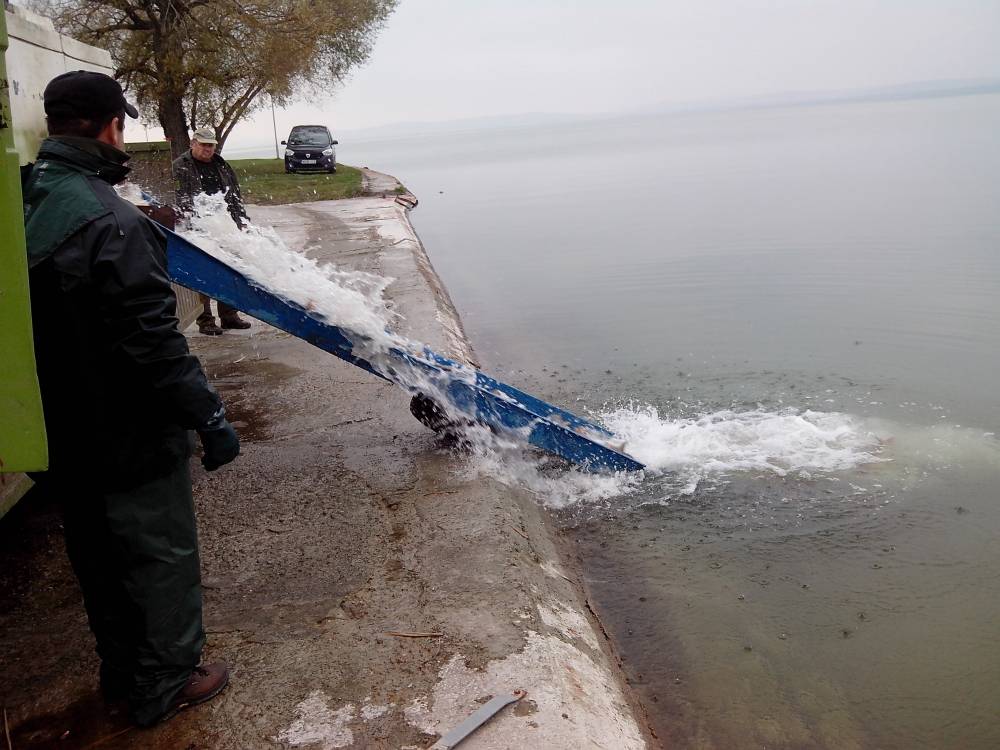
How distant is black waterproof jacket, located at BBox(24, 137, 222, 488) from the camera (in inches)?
96.7

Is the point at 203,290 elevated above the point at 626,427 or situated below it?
above

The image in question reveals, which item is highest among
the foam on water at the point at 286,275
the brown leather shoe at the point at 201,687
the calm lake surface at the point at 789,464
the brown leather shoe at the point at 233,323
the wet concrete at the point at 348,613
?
the foam on water at the point at 286,275

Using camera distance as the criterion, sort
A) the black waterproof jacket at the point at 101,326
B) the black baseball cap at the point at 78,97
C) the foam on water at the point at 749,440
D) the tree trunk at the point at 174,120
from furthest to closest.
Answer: the tree trunk at the point at 174,120, the foam on water at the point at 749,440, the black baseball cap at the point at 78,97, the black waterproof jacket at the point at 101,326

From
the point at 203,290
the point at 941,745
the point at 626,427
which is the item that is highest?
the point at 203,290

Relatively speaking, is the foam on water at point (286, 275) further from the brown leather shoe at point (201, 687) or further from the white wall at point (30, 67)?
the brown leather shoe at point (201, 687)

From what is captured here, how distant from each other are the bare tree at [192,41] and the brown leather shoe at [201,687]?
2401 cm

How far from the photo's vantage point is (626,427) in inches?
272

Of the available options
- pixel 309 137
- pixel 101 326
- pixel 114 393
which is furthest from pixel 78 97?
pixel 309 137

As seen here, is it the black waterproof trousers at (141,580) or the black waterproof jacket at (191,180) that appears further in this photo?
the black waterproof jacket at (191,180)

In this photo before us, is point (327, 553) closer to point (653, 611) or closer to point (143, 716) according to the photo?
point (143, 716)

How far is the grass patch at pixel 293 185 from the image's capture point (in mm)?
21844

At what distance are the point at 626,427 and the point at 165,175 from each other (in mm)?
24347

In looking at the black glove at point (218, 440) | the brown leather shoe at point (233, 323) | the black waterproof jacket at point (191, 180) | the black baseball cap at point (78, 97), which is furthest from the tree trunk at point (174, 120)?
the black glove at point (218, 440)

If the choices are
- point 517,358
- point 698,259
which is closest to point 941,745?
point 517,358
